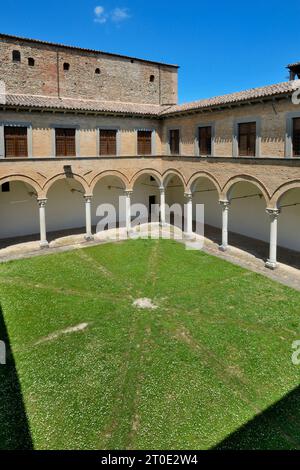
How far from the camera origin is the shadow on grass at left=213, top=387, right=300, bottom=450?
24.2ft

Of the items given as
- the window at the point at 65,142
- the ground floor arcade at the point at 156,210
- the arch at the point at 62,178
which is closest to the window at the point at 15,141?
the ground floor arcade at the point at 156,210

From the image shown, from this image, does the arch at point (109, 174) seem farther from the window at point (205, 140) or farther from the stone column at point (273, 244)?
the stone column at point (273, 244)

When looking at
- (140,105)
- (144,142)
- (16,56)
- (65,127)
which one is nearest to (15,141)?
(65,127)

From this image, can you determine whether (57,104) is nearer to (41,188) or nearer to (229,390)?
(41,188)

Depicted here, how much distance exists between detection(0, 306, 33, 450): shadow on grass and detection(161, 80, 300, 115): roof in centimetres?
1448

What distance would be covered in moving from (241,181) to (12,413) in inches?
586

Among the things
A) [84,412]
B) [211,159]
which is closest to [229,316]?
[84,412]

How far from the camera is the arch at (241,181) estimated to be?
1734cm

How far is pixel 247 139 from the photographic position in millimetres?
18141

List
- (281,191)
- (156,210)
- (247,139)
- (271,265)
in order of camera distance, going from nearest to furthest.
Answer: (281,191)
(271,265)
(247,139)
(156,210)

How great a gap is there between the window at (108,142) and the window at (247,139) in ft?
26.2

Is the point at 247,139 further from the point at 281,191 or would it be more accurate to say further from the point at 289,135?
the point at 281,191

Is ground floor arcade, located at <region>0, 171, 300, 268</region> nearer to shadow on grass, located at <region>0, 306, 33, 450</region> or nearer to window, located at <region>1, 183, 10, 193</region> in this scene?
window, located at <region>1, 183, 10, 193</region>

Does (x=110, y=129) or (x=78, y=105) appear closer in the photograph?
(x=78, y=105)
